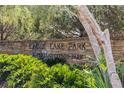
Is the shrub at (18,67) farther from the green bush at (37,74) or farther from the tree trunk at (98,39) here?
the tree trunk at (98,39)

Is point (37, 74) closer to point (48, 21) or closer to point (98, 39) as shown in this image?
point (48, 21)

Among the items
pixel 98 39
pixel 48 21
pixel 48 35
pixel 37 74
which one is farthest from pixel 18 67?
pixel 98 39

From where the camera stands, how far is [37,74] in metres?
4.45

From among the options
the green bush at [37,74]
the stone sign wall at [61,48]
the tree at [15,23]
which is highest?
the tree at [15,23]

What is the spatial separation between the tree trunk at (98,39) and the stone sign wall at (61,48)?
52 millimetres

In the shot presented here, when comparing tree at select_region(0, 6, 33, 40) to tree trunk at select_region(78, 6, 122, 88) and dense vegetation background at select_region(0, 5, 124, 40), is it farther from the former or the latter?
tree trunk at select_region(78, 6, 122, 88)

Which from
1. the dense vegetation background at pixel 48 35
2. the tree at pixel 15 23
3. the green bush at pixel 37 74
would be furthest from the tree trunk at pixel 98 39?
the tree at pixel 15 23

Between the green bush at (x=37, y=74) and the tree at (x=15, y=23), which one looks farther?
the tree at (x=15, y=23)

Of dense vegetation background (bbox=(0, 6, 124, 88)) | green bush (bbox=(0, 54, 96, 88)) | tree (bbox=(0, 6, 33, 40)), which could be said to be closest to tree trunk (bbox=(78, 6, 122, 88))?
dense vegetation background (bbox=(0, 6, 124, 88))

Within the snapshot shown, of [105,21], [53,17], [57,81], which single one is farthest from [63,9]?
[57,81]

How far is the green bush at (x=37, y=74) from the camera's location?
4.40 m

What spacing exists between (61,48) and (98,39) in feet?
1.30

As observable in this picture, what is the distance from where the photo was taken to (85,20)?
4426 mm
